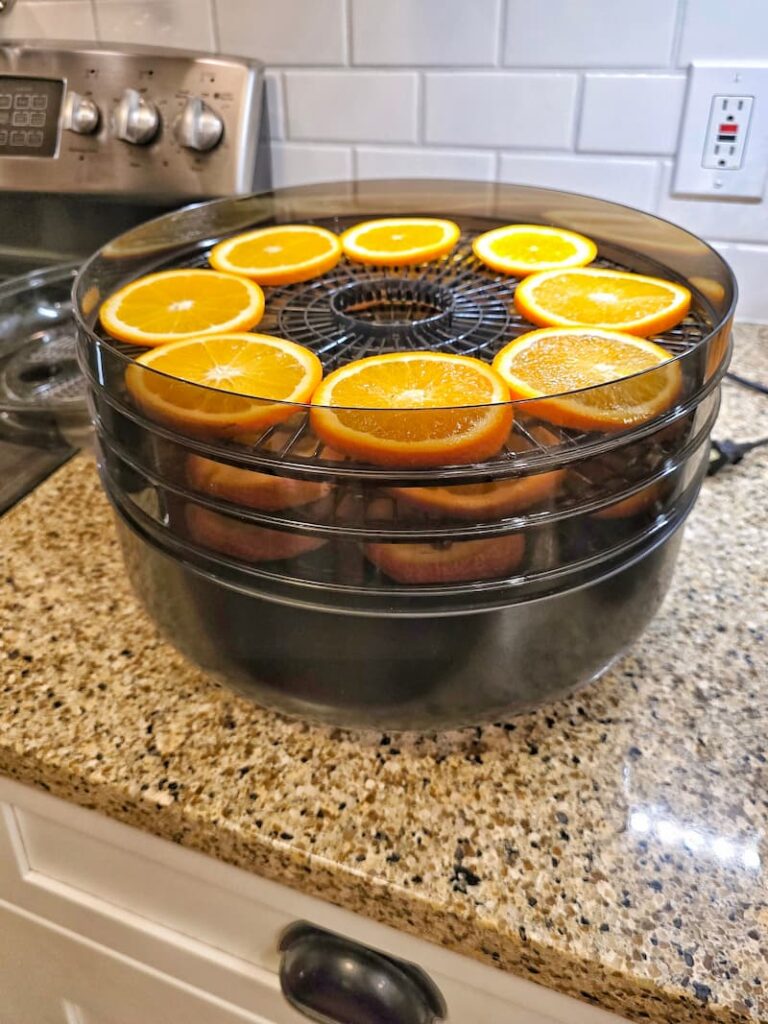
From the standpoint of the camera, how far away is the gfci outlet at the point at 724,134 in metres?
0.88

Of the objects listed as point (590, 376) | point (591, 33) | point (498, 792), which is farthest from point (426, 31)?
point (498, 792)

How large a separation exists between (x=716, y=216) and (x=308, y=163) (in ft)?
1.69

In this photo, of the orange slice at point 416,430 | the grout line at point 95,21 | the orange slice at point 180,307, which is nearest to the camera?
the orange slice at point 416,430

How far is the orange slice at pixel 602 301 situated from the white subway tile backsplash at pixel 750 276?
1.53 feet

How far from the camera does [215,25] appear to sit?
3.37 feet

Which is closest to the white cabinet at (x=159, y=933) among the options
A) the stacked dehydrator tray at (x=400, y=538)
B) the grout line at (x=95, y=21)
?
the stacked dehydrator tray at (x=400, y=538)

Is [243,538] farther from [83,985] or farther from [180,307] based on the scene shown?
[83,985]

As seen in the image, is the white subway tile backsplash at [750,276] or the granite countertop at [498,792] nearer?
the granite countertop at [498,792]

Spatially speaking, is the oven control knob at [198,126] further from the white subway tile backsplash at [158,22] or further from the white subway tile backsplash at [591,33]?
the white subway tile backsplash at [591,33]

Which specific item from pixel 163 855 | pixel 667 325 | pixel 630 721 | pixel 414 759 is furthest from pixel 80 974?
pixel 667 325

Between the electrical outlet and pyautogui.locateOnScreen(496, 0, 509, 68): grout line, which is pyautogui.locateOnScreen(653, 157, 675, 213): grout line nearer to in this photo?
the electrical outlet

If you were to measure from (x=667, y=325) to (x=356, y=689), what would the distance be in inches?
12.1

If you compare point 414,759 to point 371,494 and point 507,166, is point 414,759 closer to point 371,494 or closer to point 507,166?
point 371,494

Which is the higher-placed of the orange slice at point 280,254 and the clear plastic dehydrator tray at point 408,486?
the orange slice at point 280,254
